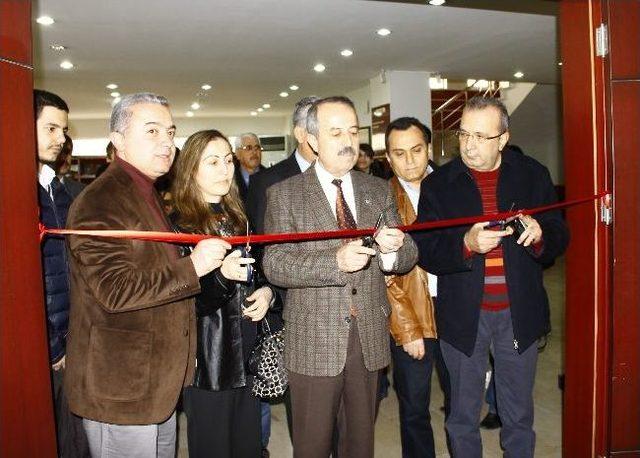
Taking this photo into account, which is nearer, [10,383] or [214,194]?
[10,383]

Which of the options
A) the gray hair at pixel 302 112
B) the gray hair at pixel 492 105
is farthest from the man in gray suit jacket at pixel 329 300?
the gray hair at pixel 302 112

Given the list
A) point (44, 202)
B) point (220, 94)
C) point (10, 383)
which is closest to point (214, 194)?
point (44, 202)

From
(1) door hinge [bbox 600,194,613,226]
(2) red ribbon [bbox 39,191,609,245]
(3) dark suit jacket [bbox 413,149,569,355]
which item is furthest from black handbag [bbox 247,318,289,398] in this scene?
(1) door hinge [bbox 600,194,613,226]

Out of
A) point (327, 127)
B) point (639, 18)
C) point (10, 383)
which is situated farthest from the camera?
point (639, 18)

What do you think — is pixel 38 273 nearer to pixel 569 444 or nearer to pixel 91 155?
pixel 569 444

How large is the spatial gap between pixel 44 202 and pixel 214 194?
0.76 meters

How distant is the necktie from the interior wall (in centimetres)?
1210

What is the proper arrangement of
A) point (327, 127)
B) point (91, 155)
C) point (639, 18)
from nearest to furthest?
point (327, 127) < point (639, 18) < point (91, 155)

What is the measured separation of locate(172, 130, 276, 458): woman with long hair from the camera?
7.33ft

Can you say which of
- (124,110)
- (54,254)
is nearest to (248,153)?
(54,254)

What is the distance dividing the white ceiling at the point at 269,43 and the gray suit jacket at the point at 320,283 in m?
4.76

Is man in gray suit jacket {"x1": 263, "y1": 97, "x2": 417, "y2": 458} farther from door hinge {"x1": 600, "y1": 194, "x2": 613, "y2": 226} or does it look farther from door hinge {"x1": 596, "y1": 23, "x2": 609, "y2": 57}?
door hinge {"x1": 596, "y1": 23, "x2": 609, "y2": 57}

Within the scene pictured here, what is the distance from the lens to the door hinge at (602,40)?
7.60 ft

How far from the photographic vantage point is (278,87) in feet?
40.7
